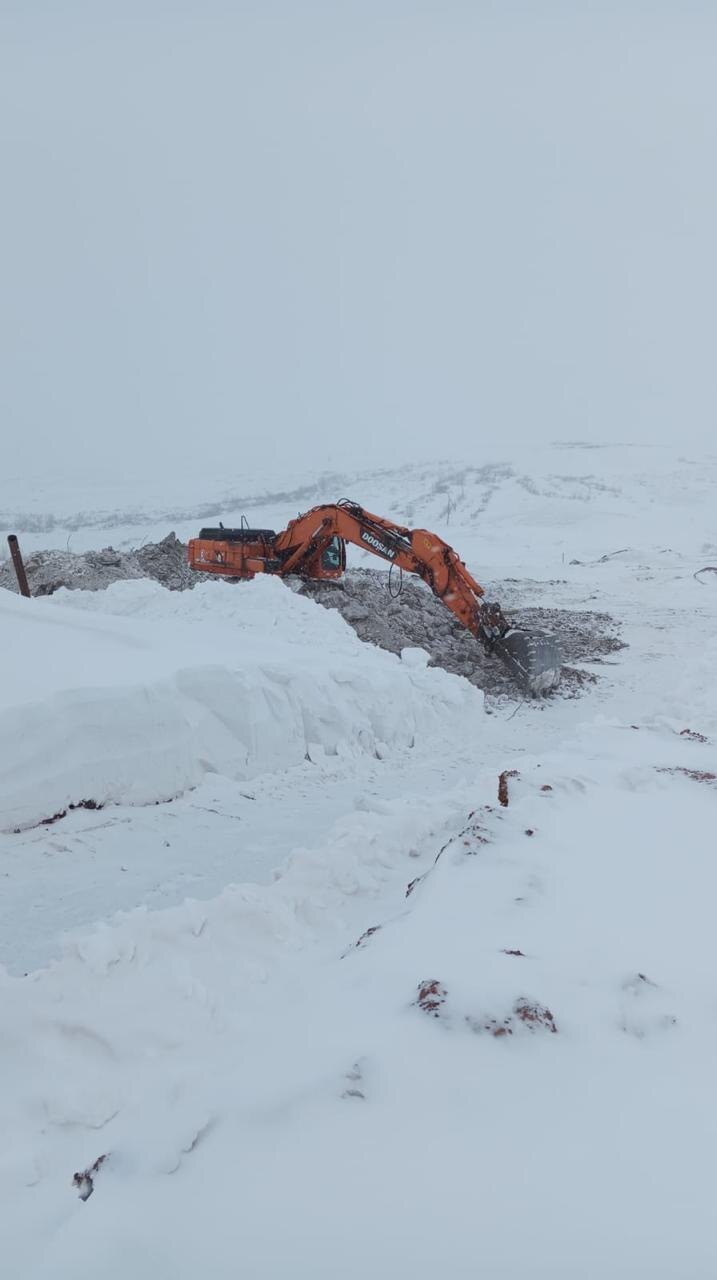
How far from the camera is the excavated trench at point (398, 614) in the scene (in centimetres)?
977

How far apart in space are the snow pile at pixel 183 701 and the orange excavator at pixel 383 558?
1.19m

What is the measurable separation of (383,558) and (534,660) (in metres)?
2.78

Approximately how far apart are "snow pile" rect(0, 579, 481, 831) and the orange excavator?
119 centimetres

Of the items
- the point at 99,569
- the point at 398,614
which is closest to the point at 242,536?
the point at 99,569

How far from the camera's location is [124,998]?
2975 mm

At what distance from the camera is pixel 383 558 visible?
33.8 feet

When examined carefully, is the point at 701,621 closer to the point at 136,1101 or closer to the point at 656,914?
the point at 656,914

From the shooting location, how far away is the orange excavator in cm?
905

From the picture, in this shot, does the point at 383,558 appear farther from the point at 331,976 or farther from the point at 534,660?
the point at 331,976

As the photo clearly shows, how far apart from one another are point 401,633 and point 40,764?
249 inches

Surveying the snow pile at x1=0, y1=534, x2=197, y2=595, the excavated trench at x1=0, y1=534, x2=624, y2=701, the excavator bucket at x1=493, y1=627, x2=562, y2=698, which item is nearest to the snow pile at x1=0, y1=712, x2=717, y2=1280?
the excavator bucket at x1=493, y1=627, x2=562, y2=698

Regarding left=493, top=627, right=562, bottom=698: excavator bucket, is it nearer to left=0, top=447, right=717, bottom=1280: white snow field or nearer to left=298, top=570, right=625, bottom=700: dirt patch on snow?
left=298, top=570, right=625, bottom=700: dirt patch on snow

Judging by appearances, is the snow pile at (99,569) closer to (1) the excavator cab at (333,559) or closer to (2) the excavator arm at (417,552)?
(1) the excavator cab at (333,559)

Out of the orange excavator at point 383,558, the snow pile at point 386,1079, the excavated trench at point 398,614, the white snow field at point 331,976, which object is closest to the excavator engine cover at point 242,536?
the orange excavator at point 383,558
